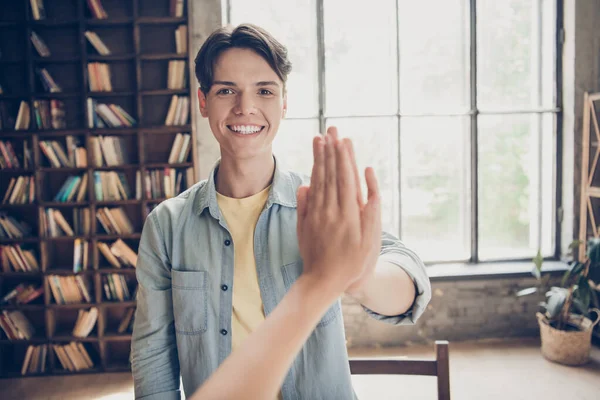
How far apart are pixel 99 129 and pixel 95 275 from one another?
46.8 inches

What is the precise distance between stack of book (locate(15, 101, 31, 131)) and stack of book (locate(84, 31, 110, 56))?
715 mm

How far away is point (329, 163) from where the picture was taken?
0.49 m

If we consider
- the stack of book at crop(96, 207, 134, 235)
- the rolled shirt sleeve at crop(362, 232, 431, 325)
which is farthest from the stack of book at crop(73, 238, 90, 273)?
the rolled shirt sleeve at crop(362, 232, 431, 325)

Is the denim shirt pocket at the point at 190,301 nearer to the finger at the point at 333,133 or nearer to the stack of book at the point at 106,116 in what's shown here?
the finger at the point at 333,133

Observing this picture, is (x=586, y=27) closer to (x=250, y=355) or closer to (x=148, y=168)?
(x=148, y=168)

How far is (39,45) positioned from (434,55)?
3.37 meters

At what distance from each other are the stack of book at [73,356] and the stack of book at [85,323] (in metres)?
0.10

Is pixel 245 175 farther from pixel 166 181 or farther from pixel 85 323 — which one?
pixel 85 323

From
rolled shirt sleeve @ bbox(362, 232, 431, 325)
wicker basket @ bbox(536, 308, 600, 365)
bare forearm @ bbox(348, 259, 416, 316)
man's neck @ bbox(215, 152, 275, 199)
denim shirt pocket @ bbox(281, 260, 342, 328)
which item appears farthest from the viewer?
wicker basket @ bbox(536, 308, 600, 365)

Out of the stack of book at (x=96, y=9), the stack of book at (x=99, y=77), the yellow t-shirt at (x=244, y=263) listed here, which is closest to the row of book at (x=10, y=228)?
the stack of book at (x=99, y=77)

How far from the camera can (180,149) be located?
3818 mm

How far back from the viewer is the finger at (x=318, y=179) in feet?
1.59

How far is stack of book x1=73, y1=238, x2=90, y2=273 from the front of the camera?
376 cm

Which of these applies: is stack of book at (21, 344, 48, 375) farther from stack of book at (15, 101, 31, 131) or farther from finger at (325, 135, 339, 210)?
finger at (325, 135, 339, 210)
